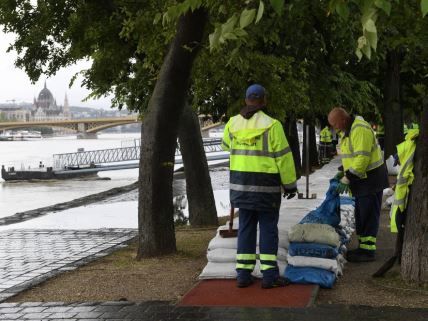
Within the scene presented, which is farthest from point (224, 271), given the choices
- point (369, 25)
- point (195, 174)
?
point (195, 174)

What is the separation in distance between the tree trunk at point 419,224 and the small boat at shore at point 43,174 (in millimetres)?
38250

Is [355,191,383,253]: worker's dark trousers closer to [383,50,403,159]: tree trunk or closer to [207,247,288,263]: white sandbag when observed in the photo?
[207,247,288,263]: white sandbag

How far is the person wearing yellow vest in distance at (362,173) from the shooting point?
23.6 ft

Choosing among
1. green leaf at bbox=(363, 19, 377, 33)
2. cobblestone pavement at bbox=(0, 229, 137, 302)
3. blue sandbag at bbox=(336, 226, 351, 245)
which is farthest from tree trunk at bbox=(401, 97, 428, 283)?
cobblestone pavement at bbox=(0, 229, 137, 302)

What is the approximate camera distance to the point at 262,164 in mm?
6031

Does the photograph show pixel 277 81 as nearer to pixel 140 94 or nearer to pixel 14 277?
pixel 140 94

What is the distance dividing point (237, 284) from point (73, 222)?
29.0ft

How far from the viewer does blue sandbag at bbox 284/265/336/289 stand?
6.15 m

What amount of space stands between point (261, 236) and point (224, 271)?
2.04ft

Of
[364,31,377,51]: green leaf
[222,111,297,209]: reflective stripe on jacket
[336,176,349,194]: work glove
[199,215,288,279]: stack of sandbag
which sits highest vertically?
[364,31,377,51]: green leaf

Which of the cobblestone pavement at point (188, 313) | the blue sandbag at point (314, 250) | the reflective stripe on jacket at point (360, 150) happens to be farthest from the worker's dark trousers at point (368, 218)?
the cobblestone pavement at point (188, 313)

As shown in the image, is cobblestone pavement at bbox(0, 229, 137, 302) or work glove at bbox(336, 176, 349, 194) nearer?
work glove at bbox(336, 176, 349, 194)

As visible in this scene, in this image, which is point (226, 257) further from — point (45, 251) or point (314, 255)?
point (45, 251)

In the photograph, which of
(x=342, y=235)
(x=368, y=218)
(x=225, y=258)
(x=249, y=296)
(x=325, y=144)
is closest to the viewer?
(x=249, y=296)
